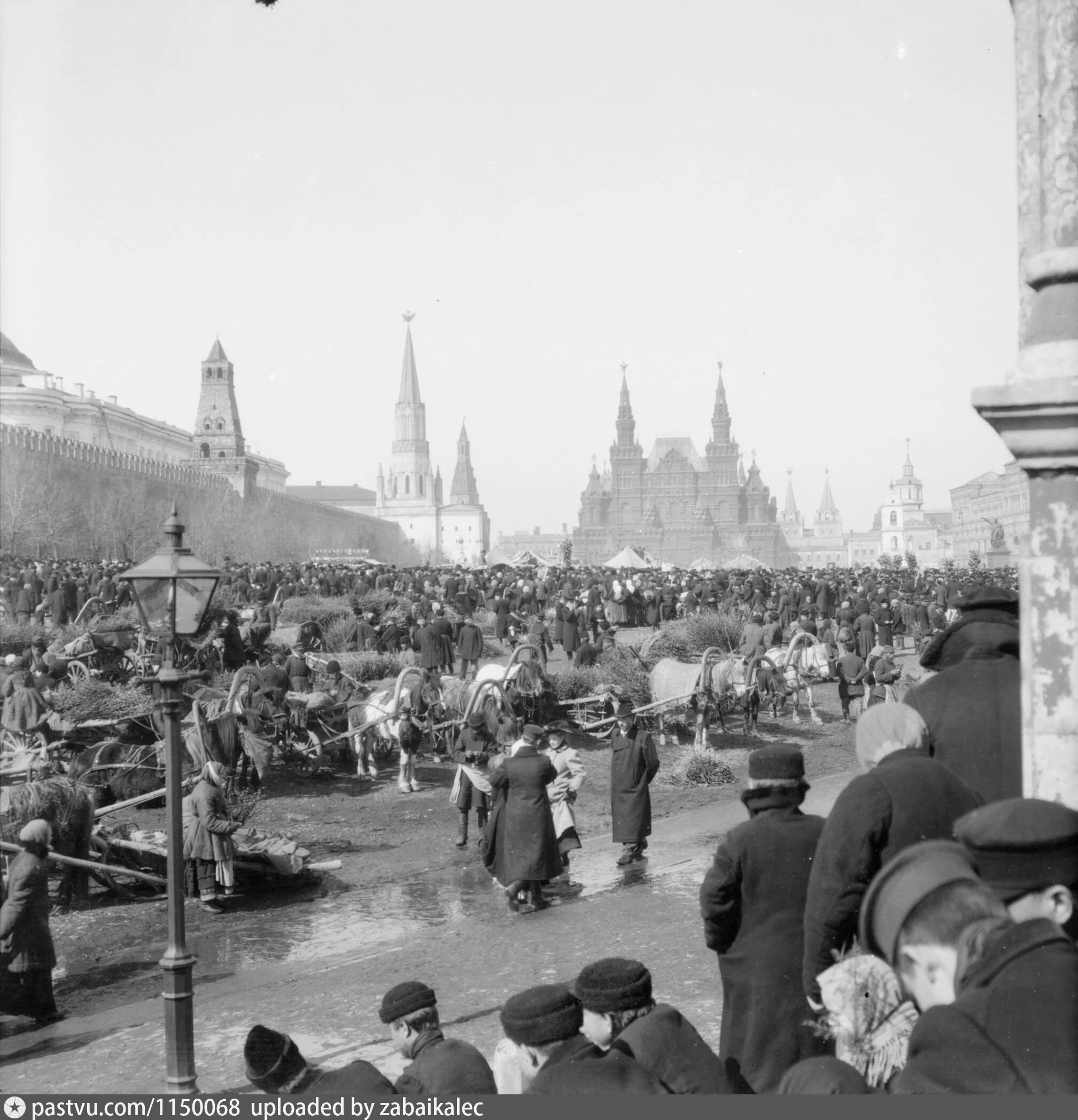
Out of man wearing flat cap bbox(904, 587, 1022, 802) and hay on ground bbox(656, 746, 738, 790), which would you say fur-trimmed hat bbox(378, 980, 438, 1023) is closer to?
man wearing flat cap bbox(904, 587, 1022, 802)

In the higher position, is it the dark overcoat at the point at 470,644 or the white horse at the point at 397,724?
the dark overcoat at the point at 470,644

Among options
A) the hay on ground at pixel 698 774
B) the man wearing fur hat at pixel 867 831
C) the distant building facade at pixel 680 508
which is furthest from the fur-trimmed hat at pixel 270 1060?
A: the distant building facade at pixel 680 508

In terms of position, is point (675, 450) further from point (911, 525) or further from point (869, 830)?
point (869, 830)

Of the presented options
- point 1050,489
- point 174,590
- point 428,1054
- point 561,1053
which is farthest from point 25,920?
point 1050,489

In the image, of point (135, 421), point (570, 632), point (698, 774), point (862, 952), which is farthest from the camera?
point (135, 421)

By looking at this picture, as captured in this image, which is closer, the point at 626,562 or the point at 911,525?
the point at 626,562

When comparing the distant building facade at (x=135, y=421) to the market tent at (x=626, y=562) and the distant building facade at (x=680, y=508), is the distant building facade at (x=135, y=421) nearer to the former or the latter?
the market tent at (x=626, y=562)
